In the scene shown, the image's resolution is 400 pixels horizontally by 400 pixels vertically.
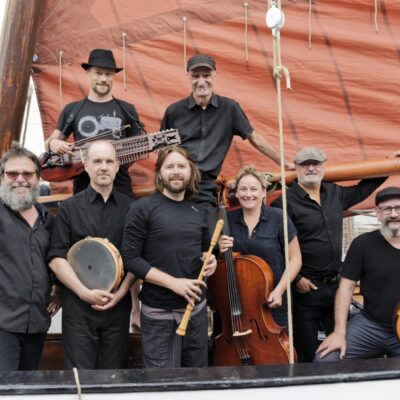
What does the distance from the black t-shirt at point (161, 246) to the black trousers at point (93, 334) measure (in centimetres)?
16

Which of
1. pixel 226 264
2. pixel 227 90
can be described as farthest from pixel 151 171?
pixel 226 264

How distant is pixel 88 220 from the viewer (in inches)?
137

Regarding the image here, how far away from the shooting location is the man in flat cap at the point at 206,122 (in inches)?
154

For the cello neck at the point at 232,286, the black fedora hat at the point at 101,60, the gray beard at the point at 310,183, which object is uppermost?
the black fedora hat at the point at 101,60

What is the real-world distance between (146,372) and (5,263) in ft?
3.07

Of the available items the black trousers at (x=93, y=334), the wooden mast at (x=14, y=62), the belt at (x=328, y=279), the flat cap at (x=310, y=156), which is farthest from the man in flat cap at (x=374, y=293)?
the wooden mast at (x=14, y=62)

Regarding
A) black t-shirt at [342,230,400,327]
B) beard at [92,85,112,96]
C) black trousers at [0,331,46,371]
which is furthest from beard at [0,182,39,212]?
black t-shirt at [342,230,400,327]

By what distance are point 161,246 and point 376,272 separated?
45.7 inches

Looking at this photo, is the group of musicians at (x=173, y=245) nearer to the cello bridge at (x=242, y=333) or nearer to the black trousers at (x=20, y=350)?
the black trousers at (x=20, y=350)

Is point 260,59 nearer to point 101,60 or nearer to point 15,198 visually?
point 101,60

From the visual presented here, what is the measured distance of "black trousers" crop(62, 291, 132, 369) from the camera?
340 cm

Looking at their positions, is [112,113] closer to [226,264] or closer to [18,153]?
[18,153]

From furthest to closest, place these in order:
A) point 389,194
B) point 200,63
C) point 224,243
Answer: point 200,63 → point 389,194 → point 224,243

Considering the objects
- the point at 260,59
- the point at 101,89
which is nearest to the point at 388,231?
the point at 260,59
